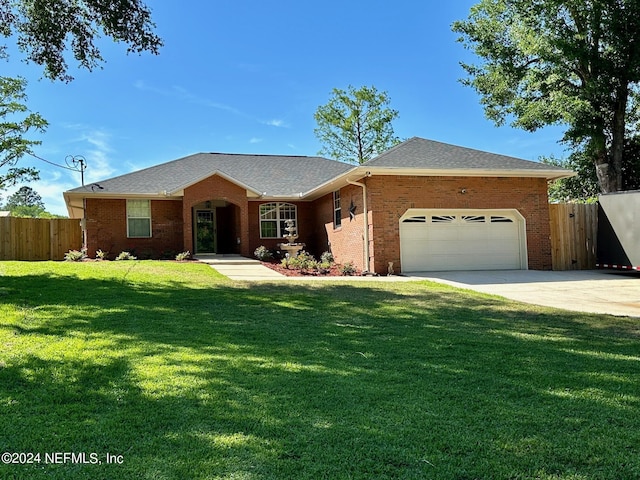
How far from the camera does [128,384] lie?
4.07 m

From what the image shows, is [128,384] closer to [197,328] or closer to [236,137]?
[197,328]

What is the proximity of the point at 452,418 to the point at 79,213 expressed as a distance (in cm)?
2292

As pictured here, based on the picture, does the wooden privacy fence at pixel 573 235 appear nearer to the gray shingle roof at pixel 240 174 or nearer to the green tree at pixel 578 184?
the green tree at pixel 578 184

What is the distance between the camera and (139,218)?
66.2ft

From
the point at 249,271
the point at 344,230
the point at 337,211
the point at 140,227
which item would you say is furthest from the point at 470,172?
the point at 140,227

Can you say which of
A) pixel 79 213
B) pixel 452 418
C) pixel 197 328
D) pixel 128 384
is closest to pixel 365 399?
pixel 452 418

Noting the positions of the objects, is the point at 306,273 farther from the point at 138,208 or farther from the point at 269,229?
the point at 138,208

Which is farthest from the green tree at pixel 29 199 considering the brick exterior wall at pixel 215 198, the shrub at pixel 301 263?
the shrub at pixel 301 263

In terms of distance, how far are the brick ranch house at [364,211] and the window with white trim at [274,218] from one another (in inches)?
1.8

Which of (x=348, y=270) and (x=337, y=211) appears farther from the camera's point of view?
(x=337, y=211)

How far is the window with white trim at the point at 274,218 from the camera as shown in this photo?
21.5 m

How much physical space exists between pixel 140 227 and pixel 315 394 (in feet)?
58.8

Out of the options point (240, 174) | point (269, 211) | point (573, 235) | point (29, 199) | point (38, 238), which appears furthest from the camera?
point (29, 199)

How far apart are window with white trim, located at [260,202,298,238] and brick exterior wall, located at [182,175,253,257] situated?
1279 mm
